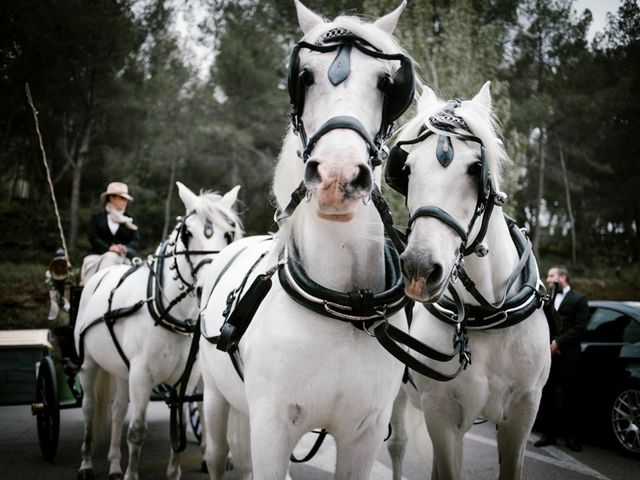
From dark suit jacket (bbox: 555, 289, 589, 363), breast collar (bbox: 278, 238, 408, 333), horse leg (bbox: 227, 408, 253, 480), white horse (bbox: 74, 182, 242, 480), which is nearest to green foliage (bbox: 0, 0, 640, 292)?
dark suit jacket (bbox: 555, 289, 589, 363)

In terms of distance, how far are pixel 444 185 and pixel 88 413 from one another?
4.11 metres

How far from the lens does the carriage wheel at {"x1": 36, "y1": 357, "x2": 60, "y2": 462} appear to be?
197 inches

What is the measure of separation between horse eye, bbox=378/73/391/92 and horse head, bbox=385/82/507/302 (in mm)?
459

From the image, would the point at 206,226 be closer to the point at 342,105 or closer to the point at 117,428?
the point at 117,428

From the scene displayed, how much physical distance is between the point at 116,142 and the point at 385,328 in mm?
15451

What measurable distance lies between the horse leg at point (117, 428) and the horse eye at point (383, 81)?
12.8ft

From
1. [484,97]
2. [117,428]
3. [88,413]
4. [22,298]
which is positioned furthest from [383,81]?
[22,298]

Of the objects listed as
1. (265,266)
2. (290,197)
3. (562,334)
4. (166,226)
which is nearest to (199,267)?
(265,266)

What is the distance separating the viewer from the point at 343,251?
2.04m

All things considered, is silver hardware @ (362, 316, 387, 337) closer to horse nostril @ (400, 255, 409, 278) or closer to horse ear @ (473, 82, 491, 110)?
horse nostril @ (400, 255, 409, 278)

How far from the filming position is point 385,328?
2.04 metres

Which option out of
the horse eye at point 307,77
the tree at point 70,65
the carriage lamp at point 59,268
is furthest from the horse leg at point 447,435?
the tree at point 70,65

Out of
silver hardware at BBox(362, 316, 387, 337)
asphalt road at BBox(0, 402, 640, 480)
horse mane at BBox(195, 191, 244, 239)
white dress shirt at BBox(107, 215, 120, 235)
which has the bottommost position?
asphalt road at BBox(0, 402, 640, 480)

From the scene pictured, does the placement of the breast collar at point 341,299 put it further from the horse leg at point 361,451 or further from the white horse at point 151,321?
the white horse at point 151,321
